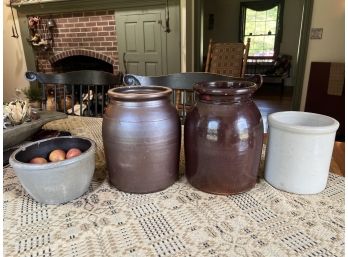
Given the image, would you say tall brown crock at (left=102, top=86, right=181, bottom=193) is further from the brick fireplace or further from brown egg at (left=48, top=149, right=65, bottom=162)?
the brick fireplace

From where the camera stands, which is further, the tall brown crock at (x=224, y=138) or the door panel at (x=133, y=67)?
the door panel at (x=133, y=67)

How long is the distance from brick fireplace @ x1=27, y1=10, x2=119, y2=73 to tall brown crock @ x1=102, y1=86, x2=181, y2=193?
2.75 meters

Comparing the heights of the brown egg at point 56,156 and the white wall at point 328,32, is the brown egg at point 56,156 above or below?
below

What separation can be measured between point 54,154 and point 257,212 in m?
0.47

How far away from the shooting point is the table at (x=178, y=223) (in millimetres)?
460

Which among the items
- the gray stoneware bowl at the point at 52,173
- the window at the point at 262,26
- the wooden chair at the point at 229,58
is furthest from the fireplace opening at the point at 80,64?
the window at the point at 262,26

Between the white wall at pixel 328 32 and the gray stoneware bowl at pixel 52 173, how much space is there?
8.89 feet

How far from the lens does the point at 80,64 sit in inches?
145

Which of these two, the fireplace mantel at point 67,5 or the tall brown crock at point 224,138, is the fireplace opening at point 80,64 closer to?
the fireplace mantel at point 67,5

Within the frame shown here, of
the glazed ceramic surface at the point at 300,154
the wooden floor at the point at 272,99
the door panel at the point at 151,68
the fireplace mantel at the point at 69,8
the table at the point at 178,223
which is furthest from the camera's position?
the wooden floor at the point at 272,99

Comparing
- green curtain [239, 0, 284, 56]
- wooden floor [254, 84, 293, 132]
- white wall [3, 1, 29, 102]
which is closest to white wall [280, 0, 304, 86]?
green curtain [239, 0, 284, 56]

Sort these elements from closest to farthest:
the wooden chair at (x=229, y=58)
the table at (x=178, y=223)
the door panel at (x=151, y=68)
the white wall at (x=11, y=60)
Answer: the table at (x=178, y=223)
the wooden chair at (x=229, y=58)
the door panel at (x=151, y=68)
the white wall at (x=11, y=60)

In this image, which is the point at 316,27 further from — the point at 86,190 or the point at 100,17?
the point at 86,190

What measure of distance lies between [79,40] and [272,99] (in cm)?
326
